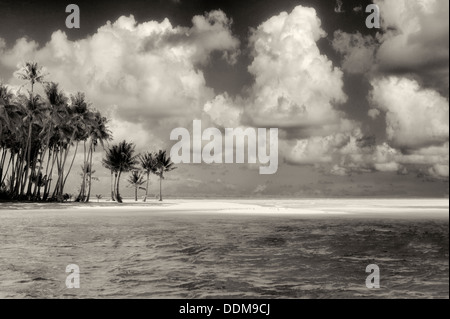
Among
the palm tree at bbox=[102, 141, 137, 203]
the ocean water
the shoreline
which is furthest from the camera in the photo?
the palm tree at bbox=[102, 141, 137, 203]

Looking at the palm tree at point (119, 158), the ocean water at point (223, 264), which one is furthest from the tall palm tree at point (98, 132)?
the ocean water at point (223, 264)

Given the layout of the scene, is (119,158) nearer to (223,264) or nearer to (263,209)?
(263,209)

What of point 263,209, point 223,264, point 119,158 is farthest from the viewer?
point 119,158

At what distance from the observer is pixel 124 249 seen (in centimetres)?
1277

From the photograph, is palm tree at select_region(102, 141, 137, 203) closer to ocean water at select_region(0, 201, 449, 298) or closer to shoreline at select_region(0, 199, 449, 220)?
shoreline at select_region(0, 199, 449, 220)

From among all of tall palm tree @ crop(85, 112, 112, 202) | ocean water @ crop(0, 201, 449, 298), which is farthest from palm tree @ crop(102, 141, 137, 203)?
ocean water @ crop(0, 201, 449, 298)

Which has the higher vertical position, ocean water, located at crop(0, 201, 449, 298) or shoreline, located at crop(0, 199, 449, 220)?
ocean water, located at crop(0, 201, 449, 298)

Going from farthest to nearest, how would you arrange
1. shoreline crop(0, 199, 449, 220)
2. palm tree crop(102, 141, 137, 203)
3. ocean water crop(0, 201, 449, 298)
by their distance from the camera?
palm tree crop(102, 141, 137, 203)
shoreline crop(0, 199, 449, 220)
ocean water crop(0, 201, 449, 298)

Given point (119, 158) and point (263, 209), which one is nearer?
point (263, 209)

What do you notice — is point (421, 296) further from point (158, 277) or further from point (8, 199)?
point (8, 199)

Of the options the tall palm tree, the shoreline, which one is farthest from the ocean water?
the tall palm tree

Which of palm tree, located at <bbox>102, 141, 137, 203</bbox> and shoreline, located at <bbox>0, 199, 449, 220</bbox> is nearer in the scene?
shoreline, located at <bbox>0, 199, 449, 220</bbox>

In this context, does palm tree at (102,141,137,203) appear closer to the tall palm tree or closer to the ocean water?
the tall palm tree

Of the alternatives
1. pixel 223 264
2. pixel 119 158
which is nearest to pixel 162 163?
pixel 119 158
